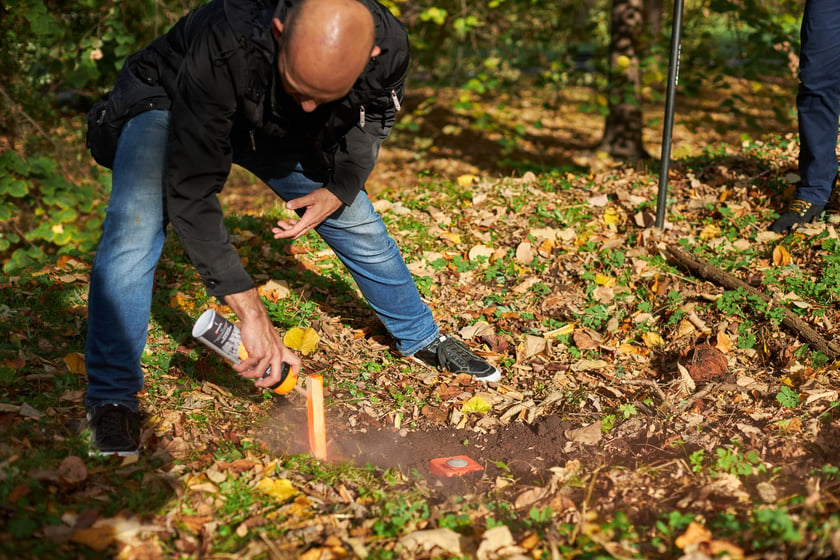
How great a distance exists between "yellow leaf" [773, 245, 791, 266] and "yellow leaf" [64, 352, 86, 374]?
12.3ft

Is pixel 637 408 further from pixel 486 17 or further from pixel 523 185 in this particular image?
pixel 486 17

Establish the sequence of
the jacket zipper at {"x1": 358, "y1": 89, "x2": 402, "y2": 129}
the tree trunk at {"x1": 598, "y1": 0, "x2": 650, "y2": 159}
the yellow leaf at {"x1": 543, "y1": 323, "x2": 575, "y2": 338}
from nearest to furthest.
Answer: the jacket zipper at {"x1": 358, "y1": 89, "x2": 402, "y2": 129}, the yellow leaf at {"x1": 543, "y1": 323, "x2": 575, "y2": 338}, the tree trunk at {"x1": 598, "y1": 0, "x2": 650, "y2": 159}

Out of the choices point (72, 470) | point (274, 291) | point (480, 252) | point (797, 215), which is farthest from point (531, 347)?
point (72, 470)

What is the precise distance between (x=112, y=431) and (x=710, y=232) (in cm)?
368

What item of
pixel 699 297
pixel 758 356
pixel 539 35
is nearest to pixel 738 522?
pixel 758 356

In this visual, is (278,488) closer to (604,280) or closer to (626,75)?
(604,280)

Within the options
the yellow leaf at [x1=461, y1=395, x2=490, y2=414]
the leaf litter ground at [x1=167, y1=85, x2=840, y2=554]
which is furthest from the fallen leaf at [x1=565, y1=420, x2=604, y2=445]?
the yellow leaf at [x1=461, y1=395, x2=490, y2=414]

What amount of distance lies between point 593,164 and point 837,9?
15.0 feet

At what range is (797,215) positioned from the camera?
4.34 meters

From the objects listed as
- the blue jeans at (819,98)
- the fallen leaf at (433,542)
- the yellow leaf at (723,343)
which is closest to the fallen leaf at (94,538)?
the fallen leaf at (433,542)

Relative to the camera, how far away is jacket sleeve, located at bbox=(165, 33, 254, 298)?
2.27 meters

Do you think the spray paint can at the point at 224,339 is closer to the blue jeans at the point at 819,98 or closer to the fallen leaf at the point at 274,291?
the fallen leaf at the point at 274,291

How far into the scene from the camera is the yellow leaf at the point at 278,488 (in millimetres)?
2516

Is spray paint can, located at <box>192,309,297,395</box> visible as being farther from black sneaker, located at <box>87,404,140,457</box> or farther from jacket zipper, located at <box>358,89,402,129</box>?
jacket zipper, located at <box>358,89,402,129</box>
